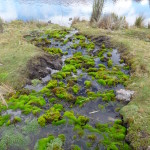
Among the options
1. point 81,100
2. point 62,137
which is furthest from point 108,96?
point 62,137

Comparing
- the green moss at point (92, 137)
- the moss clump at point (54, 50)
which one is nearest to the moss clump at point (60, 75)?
the moss clump at point (54, 50)

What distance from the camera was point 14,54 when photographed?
13.0 m

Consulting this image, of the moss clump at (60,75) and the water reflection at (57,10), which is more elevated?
the water reflection at (57,10)

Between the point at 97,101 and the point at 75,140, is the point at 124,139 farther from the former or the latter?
the point at 97,101

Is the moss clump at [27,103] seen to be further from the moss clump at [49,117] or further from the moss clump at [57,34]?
the moss clump at [57,34]

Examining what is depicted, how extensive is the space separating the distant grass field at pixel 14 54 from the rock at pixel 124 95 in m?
4.89

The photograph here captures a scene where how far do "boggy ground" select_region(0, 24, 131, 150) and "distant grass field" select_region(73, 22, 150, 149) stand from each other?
1.40 feet

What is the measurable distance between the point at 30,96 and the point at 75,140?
129 inches

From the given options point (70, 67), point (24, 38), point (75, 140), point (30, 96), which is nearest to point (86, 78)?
point (70, 67)

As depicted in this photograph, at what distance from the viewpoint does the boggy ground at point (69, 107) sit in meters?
7.15

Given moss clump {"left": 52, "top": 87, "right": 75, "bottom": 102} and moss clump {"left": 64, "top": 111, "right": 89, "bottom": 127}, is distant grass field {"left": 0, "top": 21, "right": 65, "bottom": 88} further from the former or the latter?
moss clump {"left": 64, "top": 111, "right": 89, "bottom": 127}

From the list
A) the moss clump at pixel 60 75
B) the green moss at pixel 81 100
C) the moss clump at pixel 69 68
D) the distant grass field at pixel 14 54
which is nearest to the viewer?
the green moss at pixel 81 100

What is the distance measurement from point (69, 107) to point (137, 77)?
4.42 meters

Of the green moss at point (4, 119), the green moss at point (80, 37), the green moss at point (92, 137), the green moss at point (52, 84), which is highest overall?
the green moss at point (80, 37)
